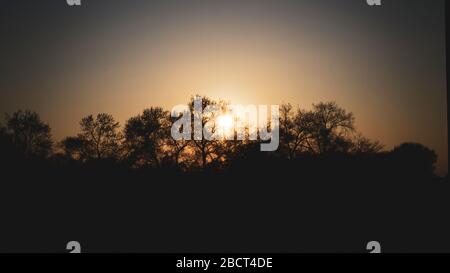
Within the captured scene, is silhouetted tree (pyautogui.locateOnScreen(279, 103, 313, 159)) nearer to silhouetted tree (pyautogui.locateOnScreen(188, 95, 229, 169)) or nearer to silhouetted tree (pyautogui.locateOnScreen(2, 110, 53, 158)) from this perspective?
silhouetted tree (pyautogui.locateOnScreen(188, 95, 229, 169))

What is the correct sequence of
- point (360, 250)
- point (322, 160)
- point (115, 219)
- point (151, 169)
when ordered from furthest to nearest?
point (151, 169), point (322, 160), point (115, 219), point (360, 250)

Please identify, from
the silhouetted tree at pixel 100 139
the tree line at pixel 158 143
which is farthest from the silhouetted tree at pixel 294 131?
the silhouetted tree at pixel 100 139

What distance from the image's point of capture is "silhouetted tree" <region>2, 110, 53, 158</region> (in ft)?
87.6

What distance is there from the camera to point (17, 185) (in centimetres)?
2047

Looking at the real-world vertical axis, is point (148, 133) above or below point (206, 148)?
above

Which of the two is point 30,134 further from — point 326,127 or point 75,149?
point 326,127

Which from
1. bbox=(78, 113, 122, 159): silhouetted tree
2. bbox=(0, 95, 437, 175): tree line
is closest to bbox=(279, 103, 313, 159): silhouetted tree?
bbox=(0, 95, 437, 175): tree line

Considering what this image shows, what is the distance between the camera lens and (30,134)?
2731 cm

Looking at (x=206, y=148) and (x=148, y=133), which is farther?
(x=148, y=133)

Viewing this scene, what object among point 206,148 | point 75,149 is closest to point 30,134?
point 75,149

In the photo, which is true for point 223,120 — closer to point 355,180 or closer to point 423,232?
point 355,180

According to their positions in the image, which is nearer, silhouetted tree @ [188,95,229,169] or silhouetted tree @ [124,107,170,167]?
silhouetted tree @ [188,95,229,169]

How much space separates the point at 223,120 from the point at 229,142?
1485mm
